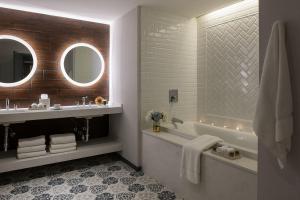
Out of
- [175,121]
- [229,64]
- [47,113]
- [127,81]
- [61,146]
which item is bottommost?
[61,146]

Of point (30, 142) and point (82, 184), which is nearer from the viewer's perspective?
point (82, 184)

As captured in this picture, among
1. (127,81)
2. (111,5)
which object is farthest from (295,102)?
(111,5)

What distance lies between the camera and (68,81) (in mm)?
3590

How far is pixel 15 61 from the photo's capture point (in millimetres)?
3205

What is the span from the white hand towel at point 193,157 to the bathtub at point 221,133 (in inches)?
12.6

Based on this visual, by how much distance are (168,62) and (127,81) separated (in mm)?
698

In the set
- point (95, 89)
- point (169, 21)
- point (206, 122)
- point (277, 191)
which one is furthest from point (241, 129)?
point (95, 89)

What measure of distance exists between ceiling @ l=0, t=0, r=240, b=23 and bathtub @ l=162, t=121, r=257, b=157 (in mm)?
Result: 1686

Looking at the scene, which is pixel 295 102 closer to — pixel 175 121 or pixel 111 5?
pixel 175 121

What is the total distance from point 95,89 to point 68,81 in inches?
18.6

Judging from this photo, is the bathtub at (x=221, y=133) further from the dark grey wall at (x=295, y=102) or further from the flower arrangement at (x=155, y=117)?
the dark grey wall at (x=295, y=102)

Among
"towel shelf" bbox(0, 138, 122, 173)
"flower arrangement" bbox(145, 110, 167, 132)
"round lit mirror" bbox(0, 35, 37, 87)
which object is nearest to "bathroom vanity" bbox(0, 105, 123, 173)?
"towel shelf" bbox(0, 138, 122, 173)

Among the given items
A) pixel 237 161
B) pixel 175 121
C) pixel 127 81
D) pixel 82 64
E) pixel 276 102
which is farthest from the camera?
pixel 82 64

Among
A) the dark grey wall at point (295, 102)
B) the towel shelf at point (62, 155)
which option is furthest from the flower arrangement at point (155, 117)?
the dark grey wall at point (295, 102)
